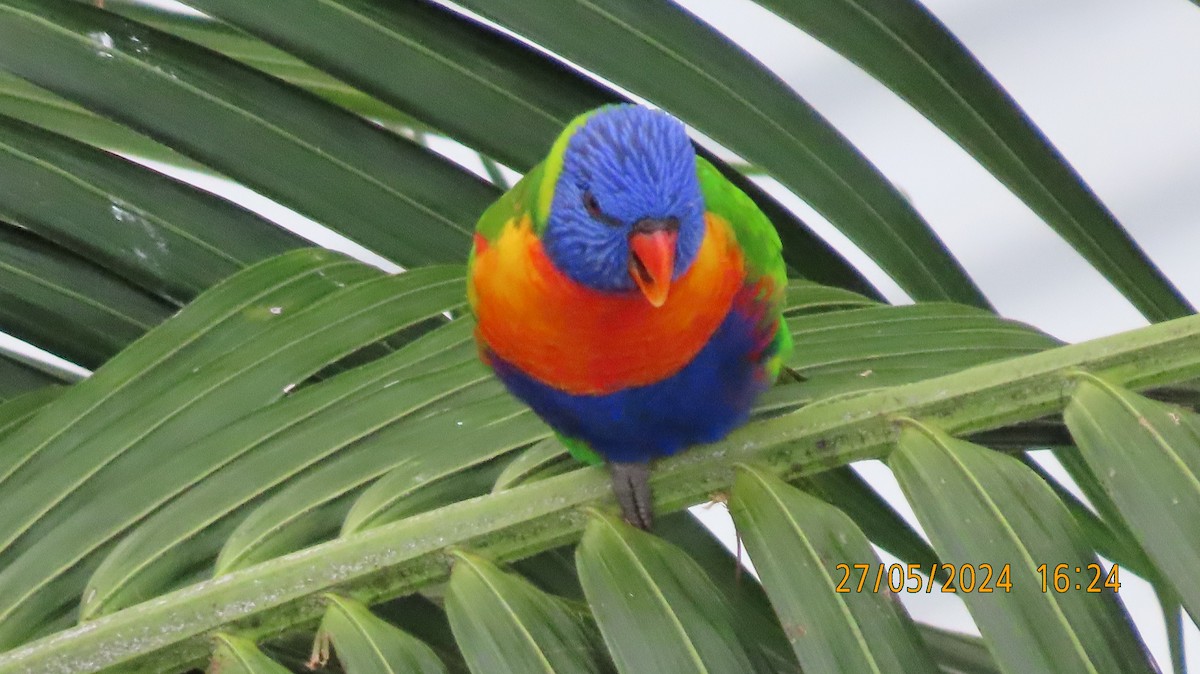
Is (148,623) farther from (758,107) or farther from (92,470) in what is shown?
(758,107)

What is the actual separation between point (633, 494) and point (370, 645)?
25cm

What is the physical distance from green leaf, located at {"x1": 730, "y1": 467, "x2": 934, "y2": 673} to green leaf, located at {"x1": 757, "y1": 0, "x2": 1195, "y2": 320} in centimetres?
43

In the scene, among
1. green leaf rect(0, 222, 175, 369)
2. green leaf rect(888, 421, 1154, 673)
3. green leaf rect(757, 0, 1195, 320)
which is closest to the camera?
green leaf rect(888, 421, 1154, 673)

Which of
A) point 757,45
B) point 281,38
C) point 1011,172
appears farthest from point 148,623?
point 757,45

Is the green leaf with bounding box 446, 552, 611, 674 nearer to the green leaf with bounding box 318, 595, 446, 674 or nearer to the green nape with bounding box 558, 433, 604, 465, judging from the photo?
the green leaf with bounding box 318, 595, 446, 674

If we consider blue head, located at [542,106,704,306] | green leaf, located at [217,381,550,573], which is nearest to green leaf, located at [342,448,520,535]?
green leaf, located at [217,381,550,573]

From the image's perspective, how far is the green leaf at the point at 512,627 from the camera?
2.35 feet

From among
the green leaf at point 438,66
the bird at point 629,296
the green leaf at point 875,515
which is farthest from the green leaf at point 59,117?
the green leaf at point 875,515

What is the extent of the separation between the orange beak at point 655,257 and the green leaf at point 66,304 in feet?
1.96

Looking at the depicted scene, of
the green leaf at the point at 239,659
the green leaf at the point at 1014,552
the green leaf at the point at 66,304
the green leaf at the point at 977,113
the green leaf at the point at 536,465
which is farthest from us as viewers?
the green leaf at the point at 66,304

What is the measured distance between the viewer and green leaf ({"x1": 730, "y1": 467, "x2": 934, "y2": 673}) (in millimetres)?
666

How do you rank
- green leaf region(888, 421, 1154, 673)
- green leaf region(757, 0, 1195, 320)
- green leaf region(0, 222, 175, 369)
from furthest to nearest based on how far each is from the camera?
green leaf region(0, 222, 175, 369) → green leaf region(757, 0, 1195, 320) → green leaf region(888, 421, 1154, 673)

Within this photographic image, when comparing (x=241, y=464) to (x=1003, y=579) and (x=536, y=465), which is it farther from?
(x=1003, y=579)

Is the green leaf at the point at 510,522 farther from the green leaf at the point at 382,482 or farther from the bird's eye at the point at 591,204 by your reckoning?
the bird's eye at the point at 591,204
